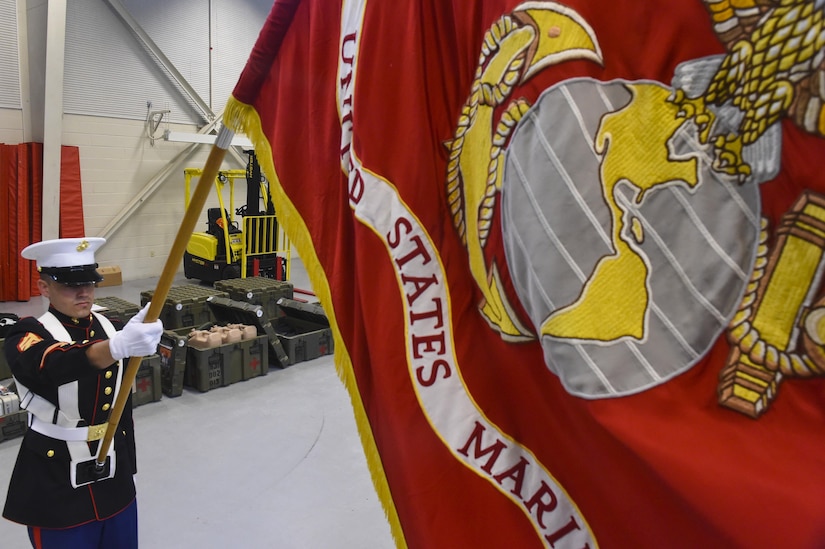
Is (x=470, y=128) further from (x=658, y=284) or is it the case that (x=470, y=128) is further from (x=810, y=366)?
(x=810, y=366)

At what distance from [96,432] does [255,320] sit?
3.36 m

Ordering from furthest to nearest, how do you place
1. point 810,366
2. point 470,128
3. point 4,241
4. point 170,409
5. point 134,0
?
point 134,0 < point 4,241 < point 170,409 < point 470,128 < point 810,366

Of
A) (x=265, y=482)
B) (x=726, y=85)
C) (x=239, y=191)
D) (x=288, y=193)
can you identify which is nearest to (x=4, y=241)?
(x=239, y=191)

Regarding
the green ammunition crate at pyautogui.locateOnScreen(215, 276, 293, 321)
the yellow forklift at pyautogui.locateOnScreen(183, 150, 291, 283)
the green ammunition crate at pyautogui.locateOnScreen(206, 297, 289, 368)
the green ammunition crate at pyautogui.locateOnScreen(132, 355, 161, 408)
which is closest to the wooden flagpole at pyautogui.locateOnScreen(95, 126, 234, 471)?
the green ammunition crate at pyautogui.locateOnScreen(132, 355, 161, 408)

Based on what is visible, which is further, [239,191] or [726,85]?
[239,191]

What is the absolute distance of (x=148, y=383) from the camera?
4.31m

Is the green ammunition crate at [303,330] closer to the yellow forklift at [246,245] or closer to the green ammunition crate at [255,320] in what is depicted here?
the green ammunition crate at [255,320]

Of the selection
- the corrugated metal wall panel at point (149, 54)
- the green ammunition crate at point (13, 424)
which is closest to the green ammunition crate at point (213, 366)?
the green ammunition crate at point (13, 424)

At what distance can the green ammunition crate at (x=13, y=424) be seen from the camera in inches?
144

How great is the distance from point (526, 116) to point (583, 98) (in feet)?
0.31

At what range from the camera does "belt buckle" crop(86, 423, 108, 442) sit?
1.94m

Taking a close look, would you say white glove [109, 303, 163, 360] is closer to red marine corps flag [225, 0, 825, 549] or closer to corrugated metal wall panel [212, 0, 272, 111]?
red marine corps flag [225, 0, 825, 549]

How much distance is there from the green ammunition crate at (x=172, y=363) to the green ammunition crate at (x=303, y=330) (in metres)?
1.08

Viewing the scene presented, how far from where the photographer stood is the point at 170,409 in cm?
425
